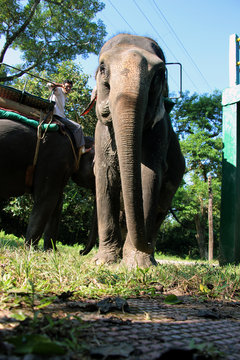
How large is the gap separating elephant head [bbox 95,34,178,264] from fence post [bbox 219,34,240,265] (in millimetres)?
2600

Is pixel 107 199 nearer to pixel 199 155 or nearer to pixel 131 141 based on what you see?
pixel 131 141

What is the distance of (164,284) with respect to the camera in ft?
8.77

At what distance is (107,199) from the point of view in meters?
4.23

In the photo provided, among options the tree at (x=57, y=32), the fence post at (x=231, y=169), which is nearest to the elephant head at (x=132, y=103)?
the fence post at (x=231, y=169)

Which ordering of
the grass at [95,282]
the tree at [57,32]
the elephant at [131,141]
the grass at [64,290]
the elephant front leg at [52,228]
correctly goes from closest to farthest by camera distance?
the grass at [64,290]
the grass at [95,282]
the elephant at [131,141]
the elephant front leg at [52,228]
the tree at [57,32]

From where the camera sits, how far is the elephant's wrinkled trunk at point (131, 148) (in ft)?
8.95

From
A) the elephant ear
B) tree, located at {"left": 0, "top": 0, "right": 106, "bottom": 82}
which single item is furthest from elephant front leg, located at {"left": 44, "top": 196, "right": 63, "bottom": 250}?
tree, located at {"left": 0, "top": 0, "right": 106, "bottom": 82}

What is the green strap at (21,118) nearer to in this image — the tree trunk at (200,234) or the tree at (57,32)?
the tree at (57,32)

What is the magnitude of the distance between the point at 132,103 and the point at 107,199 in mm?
1481

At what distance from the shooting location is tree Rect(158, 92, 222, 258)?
85.8 feet

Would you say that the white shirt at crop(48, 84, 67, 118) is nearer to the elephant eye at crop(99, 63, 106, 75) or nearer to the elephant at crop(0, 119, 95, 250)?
the elephant at crop(0, 119, 95, 250)

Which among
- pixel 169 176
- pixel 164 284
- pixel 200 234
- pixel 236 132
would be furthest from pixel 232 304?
pixel 200 234

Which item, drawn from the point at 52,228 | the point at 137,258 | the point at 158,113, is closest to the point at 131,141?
the point at 158,113

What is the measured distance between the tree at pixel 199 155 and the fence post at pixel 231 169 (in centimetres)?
1952
